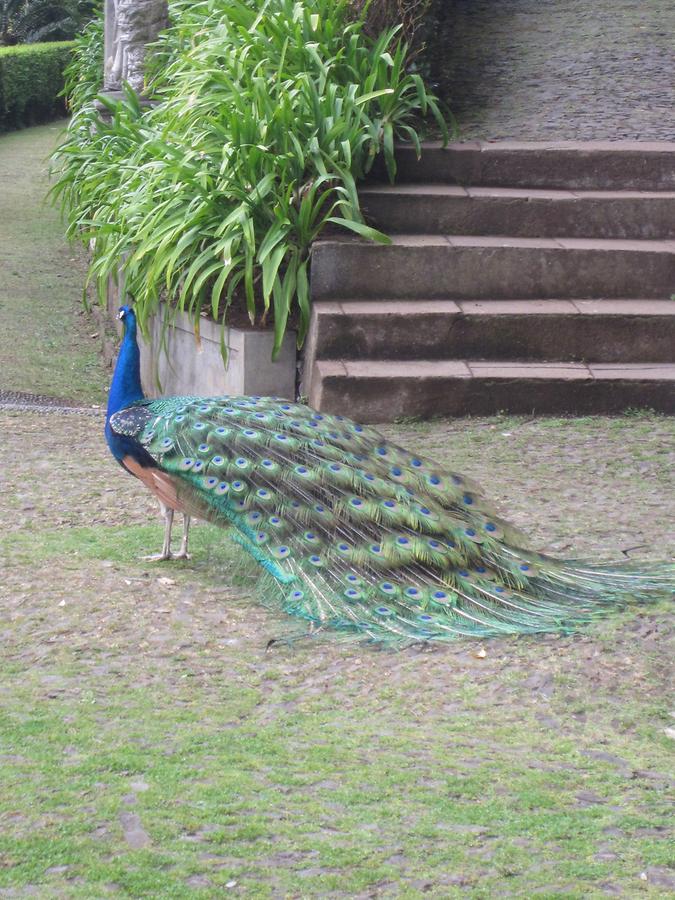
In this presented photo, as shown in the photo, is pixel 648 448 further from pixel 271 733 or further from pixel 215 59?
pixel 215 59

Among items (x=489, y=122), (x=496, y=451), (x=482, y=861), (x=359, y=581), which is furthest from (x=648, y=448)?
(x=482, y=861)

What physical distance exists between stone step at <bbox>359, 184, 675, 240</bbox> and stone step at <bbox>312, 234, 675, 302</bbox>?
0.61 ft

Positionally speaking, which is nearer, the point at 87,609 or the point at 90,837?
the point at 90,837

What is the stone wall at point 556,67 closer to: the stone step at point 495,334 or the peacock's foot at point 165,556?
the stone step at point 495,334

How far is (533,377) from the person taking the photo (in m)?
6.85

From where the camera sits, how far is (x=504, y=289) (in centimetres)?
734

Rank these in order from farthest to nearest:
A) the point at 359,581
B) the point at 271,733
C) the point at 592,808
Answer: the point at 359,581
the point at 271,733
the point at 592,808

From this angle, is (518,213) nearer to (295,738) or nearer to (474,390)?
(474,390)

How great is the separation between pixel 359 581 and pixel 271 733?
0.84 m

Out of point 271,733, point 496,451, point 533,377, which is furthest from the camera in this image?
point 533,377

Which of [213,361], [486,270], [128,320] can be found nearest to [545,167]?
[486,270]

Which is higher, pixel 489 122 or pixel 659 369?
pixel 489 122

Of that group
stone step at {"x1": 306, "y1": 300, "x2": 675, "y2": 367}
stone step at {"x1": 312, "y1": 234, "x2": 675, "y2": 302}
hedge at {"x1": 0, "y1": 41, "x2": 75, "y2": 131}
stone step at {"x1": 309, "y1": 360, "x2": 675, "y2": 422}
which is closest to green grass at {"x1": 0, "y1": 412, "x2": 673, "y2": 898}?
stone step at {"x1": 309, "y1": 360, "x2": 675, "y2": 422}

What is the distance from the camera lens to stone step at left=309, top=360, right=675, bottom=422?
22.2 ft
